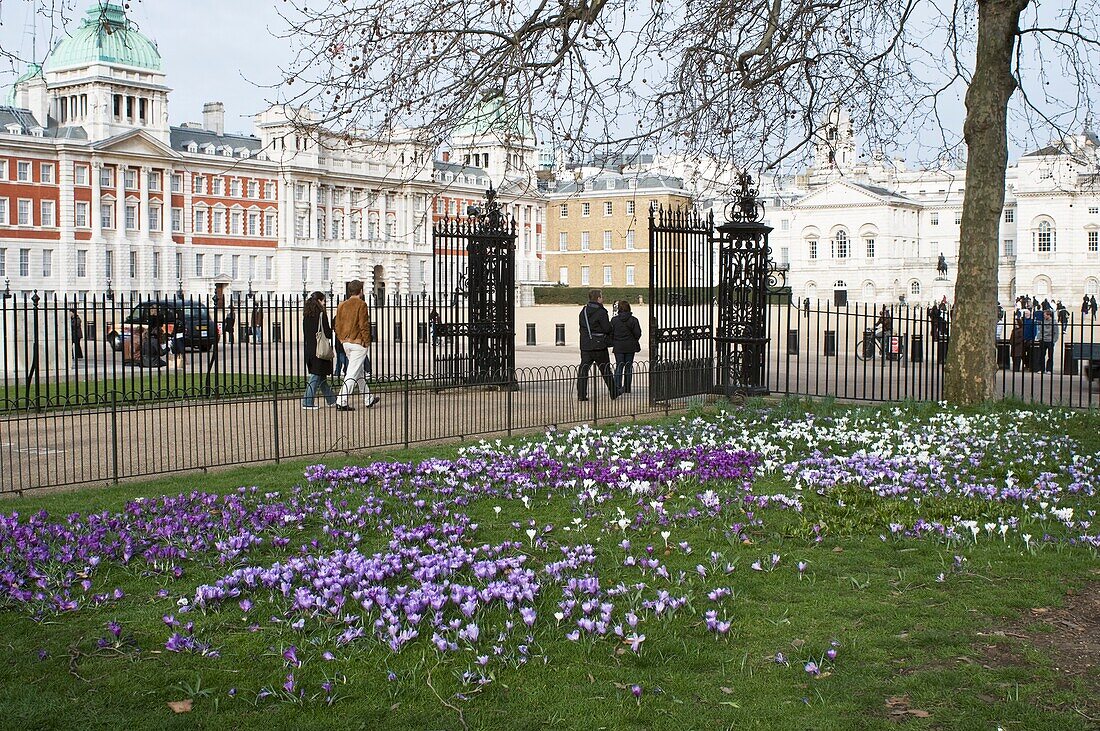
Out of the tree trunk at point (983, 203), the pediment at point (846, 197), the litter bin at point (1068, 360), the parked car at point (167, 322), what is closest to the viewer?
the tree trunk at point (983, 203)

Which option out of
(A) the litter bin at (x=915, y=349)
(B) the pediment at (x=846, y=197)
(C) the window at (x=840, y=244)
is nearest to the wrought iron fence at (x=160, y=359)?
(A) the litter bin at (x=915, y=349)

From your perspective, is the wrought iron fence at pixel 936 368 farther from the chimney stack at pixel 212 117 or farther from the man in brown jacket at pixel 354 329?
the chimney stack at pixel 212 117

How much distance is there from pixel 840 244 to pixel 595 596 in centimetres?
8750

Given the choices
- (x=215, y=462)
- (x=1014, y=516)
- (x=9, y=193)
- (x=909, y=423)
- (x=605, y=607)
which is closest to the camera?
(x=605, y=607)

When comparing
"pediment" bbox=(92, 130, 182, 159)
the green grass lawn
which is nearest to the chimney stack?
"pediment" bbox=(92, 130, 182, 159)

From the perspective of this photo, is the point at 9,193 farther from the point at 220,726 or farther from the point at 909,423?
the point at 220,726

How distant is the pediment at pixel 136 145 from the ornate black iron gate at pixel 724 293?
6181cm

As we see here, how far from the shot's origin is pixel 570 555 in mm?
6891

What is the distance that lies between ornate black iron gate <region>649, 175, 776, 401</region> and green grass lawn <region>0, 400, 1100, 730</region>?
644 cm

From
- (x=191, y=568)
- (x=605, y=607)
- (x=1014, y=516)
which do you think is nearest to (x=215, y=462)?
(x=191, y=568)

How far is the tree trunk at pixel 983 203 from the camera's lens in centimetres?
1417

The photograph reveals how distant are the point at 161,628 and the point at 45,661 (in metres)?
0.61

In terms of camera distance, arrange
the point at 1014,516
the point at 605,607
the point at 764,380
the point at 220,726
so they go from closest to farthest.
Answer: the point at 220,726, the point at 605,607, the point at 1014,516, the point at 764,380

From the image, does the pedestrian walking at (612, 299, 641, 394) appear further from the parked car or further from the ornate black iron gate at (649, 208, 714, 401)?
the parked car
